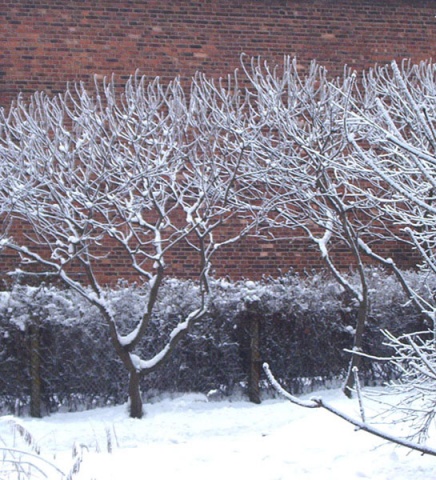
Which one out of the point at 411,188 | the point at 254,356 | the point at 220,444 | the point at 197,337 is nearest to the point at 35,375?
the point at 197,337

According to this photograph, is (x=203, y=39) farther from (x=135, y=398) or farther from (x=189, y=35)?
(x=135, y=398)

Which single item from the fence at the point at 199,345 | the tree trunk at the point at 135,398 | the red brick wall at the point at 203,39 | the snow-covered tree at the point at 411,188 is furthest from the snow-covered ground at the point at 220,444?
the red brick wall at the point at 203,39

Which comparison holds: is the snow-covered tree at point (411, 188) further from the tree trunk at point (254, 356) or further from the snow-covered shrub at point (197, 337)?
the tree trunk at point (254, 356)

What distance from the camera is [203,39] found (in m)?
11.8

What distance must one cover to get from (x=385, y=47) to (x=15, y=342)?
7.64 metres

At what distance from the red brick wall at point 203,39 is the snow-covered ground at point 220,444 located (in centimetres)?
318

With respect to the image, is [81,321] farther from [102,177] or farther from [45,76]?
[45,76]

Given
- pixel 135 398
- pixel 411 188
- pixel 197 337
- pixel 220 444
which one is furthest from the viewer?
pixel 197 337

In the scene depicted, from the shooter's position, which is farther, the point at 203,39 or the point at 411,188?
the point at 203,39

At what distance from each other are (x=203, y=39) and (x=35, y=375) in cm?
607

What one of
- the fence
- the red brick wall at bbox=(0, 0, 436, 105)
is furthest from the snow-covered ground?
the red brick wall at bbox=(0, 0, 436, 105)

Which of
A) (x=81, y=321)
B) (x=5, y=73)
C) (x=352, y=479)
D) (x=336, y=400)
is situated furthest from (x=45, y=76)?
(x=352, y=479)

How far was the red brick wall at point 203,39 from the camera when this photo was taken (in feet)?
37.7

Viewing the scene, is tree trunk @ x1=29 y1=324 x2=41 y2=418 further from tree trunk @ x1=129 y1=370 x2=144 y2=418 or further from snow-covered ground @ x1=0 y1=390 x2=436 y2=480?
tree trunk @ x1=129 y1=370 x2=144 y2=418
